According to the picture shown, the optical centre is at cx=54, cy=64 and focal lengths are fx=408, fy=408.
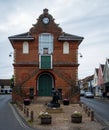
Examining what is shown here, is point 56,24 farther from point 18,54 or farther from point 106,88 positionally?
point 106,88

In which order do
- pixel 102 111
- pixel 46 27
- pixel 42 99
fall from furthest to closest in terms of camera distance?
pixel 46 27 < pixel 42 99 < pixel 102 111

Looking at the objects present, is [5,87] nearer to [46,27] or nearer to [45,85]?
[45,85]

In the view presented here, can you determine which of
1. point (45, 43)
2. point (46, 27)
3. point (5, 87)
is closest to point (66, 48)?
point (45, 43)

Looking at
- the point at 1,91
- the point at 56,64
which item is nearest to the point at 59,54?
the point at 56,64

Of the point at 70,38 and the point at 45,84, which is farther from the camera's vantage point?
the point at 45,84

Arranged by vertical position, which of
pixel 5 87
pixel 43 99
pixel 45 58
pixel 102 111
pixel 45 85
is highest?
pixel 5 87

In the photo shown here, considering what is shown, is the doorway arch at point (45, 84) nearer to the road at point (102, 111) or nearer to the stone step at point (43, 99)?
the stone step at point (43, 99)

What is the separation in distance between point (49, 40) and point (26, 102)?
1448cm

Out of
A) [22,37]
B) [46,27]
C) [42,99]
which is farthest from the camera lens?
[46,27]

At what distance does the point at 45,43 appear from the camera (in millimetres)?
61875

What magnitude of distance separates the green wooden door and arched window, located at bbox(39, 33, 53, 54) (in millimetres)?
3805

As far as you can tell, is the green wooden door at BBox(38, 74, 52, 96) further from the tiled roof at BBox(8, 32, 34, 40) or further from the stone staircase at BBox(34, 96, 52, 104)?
the tiled roof at BBox(8, 32, 34, 40)

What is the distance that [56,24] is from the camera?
62.5 meters

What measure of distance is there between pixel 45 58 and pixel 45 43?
2.37m
